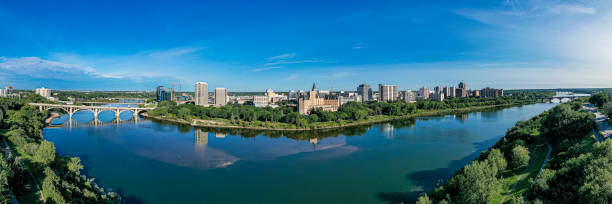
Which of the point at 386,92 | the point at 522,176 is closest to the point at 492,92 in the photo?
the point at 386,92

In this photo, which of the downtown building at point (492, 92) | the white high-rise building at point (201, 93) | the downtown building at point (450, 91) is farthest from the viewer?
the downtown building at point (450, 91)

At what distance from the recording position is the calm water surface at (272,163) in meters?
11.6

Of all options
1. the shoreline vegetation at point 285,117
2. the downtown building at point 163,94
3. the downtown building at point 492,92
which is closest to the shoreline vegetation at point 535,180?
the shoreline vegetation at point 285,117

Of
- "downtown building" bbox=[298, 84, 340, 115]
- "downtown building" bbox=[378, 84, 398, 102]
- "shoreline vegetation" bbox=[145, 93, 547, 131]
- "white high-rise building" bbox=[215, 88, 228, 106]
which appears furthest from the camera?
"downtown building" bbox=[378, 84, 398, 102]

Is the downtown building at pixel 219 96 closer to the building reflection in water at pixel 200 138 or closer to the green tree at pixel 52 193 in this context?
the building reflection in water at pixel 200 138

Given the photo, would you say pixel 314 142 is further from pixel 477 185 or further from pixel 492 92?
pixel 492 92

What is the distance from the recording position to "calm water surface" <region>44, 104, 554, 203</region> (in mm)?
11586

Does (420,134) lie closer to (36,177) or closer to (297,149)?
(297,149)

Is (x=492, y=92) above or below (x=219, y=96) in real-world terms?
above

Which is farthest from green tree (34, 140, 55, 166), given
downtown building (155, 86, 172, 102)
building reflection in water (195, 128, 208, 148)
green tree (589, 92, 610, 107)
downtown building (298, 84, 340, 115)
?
downtown building (155, 86, 172, 102)

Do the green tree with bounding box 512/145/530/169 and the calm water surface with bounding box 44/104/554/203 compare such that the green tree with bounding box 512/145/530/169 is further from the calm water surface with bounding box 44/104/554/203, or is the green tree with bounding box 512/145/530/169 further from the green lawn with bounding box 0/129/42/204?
the green lawn with bounding box 0/129/42/204

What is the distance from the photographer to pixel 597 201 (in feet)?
22.7

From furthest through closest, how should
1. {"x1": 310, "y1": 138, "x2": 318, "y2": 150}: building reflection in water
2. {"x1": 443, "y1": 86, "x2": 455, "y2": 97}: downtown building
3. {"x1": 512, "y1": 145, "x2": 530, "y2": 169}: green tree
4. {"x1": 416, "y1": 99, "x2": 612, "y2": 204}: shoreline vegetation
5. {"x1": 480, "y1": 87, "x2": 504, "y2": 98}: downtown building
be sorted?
{"x1": 443, "y1": 86, "x2": 455, "y2": 97}: downtown building → {"x1": 480, "y1": 87, "x2": 504, "y2": 98}: downtown building → {"x1": 310, "y1": 138, "x2": 318, "y2": 150}: building reflection in water → {"x1": 512, "y1": 145, "x2": 530, "y2": 169}: green tree → {"x1": 416, "y1": 99, "x2": 612, "y2": 204}: shoreline vegetation

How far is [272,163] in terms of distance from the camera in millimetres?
15875
